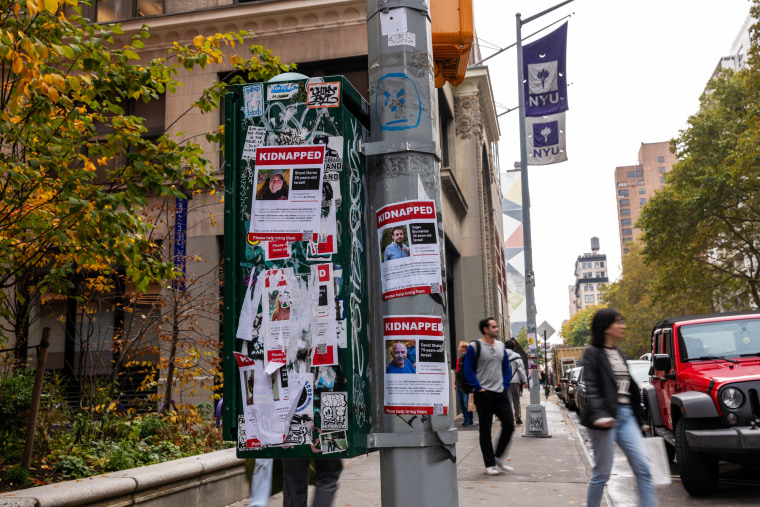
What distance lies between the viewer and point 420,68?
3.03 meters

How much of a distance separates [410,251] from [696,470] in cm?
610

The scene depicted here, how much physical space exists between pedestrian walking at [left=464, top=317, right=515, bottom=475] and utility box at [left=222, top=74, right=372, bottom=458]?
647 centimetres

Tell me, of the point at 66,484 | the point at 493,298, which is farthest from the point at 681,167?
the point at 66,484

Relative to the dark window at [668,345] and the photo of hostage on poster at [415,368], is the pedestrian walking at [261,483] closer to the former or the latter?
the photo of hostage on poster at [415,368]

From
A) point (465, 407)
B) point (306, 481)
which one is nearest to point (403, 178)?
point (306, 481)

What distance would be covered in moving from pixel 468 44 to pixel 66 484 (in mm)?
4629

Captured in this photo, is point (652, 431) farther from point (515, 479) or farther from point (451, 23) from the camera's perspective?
point (451, 23)

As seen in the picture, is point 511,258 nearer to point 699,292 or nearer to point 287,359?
point 699,292

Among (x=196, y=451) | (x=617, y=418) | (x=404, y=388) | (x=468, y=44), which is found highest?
(x=468, y=44)

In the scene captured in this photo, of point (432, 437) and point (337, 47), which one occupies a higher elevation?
point (337, 47)

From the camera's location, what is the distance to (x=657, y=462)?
5531 millimetres

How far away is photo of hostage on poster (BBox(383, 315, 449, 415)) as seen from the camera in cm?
280

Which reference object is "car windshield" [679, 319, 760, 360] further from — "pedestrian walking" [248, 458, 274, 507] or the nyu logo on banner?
the nyu logo on banner

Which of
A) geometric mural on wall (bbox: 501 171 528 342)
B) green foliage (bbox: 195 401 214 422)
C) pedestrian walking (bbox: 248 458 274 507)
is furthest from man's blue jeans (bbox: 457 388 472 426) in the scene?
geometric mural on wall (bbox: 501 171 528 342)
